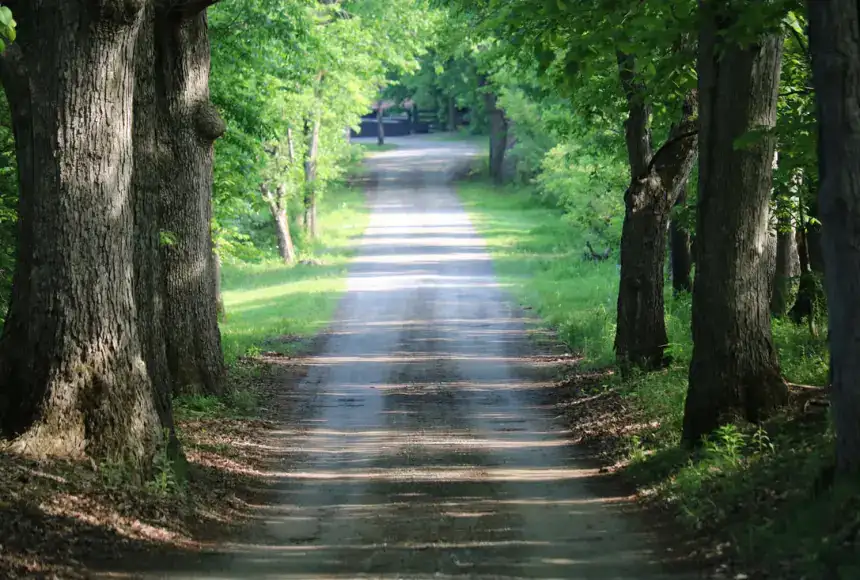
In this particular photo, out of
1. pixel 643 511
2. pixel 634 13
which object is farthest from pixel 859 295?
pixel 634 13

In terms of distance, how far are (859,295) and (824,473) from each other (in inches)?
56.7

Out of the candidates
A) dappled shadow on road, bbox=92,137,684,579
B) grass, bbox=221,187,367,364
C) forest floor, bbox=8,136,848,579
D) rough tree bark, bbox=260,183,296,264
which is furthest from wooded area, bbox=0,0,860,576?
rough tree bark, bbox=260,183,296,264

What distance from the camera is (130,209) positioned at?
34.1 ft

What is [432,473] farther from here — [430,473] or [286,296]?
[286,296]

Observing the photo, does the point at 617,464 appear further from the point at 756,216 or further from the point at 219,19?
the point at 219,19

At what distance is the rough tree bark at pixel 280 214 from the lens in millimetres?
37219

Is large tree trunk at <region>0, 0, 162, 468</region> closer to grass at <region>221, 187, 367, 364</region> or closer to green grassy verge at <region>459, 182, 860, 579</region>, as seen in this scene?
green grassy verge at <region>459, 182, 860, 579</region>

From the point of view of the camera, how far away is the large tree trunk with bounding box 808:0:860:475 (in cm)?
745

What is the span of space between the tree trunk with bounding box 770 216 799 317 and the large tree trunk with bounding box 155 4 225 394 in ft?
27.2

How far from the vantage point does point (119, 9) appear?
32.2ft

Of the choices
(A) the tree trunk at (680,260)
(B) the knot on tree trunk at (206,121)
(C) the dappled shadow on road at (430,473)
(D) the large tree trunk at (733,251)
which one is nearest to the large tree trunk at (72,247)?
(C) the dappled shadow on road at (430,473)

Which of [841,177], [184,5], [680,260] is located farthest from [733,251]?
[680,260]

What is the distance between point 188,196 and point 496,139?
49419 millimetres

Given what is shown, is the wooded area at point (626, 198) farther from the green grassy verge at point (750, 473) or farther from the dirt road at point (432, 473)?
the dirt road at point (432, 473)
